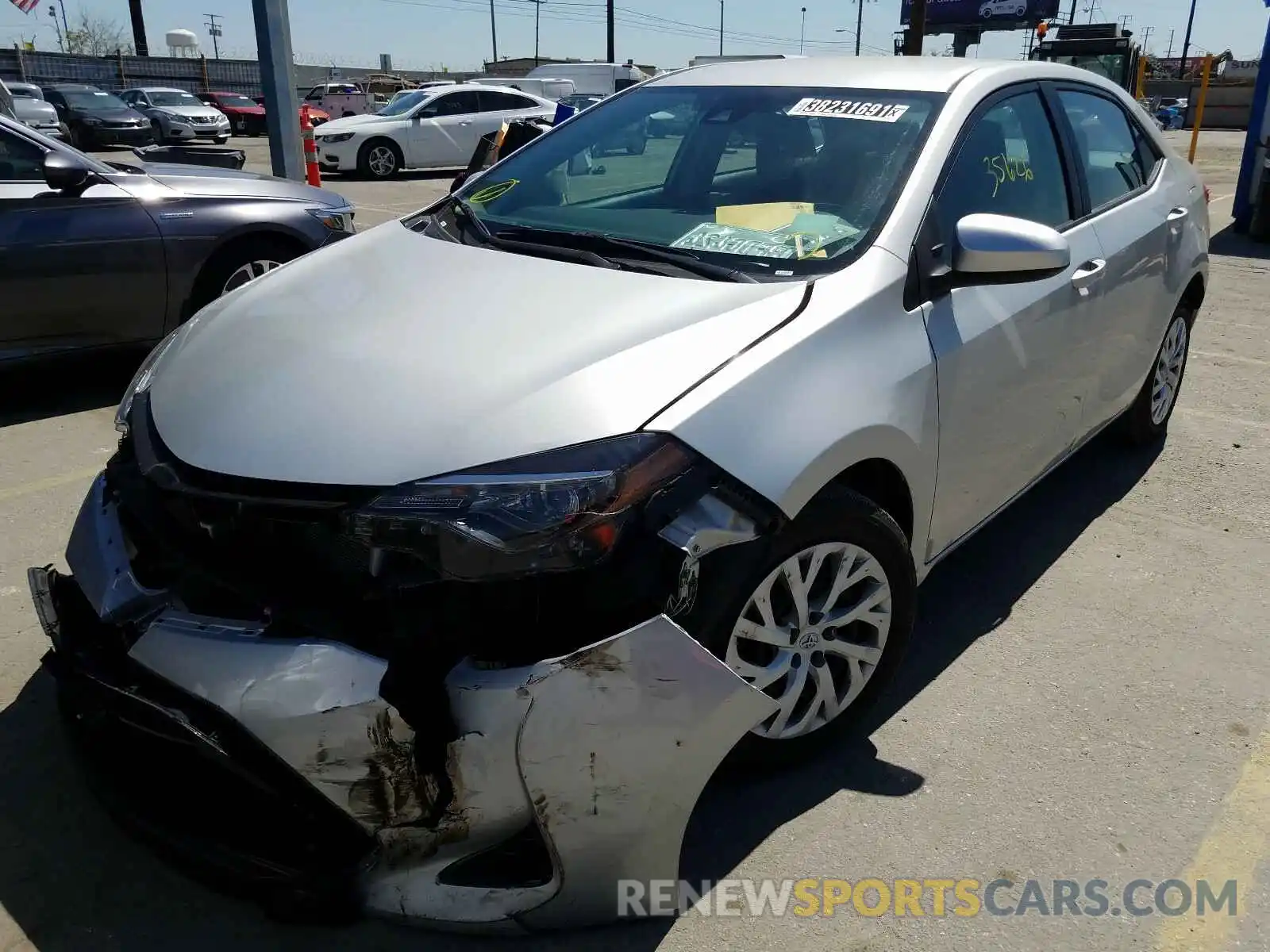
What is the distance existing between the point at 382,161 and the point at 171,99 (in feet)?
39.4

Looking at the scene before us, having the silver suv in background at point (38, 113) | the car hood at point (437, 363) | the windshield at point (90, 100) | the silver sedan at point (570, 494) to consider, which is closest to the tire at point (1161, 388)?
the silver sedan at point (570, 494)

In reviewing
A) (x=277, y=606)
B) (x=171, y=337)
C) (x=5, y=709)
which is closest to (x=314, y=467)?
(x=277, y=606)

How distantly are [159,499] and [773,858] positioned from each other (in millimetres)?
1543

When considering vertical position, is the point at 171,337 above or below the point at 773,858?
above

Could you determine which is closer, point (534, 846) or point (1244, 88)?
point (534, 846)

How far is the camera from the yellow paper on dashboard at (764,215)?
8.93 ft

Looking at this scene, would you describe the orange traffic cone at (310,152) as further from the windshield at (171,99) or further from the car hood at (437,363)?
the windshield at (171,99)

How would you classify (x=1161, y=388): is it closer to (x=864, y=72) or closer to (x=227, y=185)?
(x=864, y=72)

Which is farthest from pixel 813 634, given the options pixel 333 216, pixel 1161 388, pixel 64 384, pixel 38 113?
pixel 38 113

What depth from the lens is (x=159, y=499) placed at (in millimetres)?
2102

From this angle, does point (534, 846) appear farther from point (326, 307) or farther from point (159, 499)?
point (326, 307)

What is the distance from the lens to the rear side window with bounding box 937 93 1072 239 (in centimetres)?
285

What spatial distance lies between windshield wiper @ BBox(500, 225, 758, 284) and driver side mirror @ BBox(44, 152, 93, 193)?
298cm

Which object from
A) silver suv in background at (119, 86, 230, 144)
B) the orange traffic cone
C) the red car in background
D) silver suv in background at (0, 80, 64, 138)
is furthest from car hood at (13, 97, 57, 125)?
the orange traffic cone
